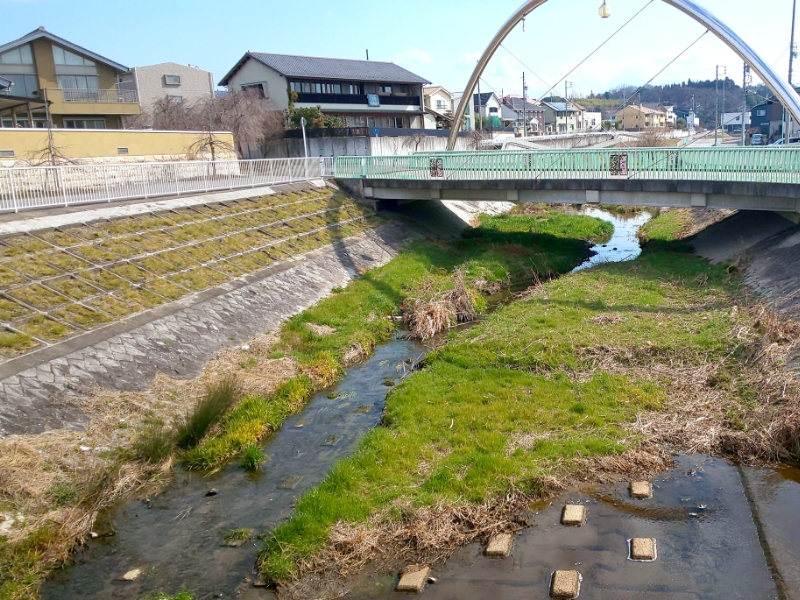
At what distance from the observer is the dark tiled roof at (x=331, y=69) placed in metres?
53.9

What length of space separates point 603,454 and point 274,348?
914cm

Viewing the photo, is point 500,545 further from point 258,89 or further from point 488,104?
point 488,104

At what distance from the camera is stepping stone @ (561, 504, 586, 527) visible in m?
9.29

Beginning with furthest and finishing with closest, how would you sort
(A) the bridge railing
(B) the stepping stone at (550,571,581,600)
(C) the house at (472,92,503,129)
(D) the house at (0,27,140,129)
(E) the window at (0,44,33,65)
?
(C) the house at (472,92,503,129) → (E) the window at (0,44,33,65) → (D) the house at (0,27,140,129) → (A) the bridge railing → (B) the stepping stone at (550,571,581,600)

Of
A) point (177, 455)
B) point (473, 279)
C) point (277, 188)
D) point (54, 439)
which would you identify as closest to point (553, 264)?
point (473, 279)

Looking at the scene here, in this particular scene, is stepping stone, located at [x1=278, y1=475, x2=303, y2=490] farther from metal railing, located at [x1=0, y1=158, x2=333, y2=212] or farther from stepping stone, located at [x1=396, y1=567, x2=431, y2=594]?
metal railing, located at [x1=0, y1=158, x2=333, y2=212]

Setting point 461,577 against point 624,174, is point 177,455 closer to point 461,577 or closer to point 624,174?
point 461,577

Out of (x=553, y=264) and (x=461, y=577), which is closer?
(x=461, y=577)

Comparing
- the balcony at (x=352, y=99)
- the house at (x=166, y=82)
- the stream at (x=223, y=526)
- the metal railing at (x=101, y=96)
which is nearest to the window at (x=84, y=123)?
the metal railing at (x=101, y=96)

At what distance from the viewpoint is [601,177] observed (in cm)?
2406

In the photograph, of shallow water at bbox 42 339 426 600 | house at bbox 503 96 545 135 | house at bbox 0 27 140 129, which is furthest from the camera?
house at bbox 503 96 545 135

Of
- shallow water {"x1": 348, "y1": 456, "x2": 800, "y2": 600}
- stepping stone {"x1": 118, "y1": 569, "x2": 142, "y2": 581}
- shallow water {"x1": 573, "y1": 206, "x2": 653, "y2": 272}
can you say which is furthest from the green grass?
shallow water {"x1": 573, "y1": 206, "x2": 653, "y2": 272}

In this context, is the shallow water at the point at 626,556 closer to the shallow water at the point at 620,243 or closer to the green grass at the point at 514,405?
the green grass at the point at 514,405

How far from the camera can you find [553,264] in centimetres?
2628
